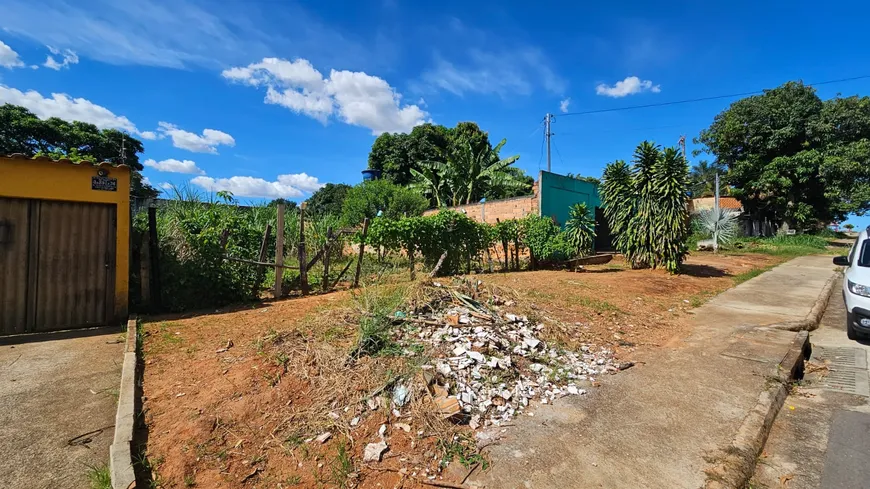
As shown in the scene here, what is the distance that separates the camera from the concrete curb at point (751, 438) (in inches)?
105

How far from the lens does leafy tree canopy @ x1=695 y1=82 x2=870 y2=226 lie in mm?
25125

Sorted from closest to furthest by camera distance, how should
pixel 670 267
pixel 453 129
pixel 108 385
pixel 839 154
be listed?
pixel 108 385
pixel 670 267
pixel 839 154
pixel 453 129

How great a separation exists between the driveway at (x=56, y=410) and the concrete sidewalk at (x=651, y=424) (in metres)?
2.89

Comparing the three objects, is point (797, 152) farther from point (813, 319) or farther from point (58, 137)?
point (58, 137)

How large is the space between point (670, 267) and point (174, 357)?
13.0 metres

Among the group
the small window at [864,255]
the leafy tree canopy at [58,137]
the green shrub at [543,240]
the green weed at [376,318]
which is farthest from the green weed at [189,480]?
the leafy tree canopy at [58,137]

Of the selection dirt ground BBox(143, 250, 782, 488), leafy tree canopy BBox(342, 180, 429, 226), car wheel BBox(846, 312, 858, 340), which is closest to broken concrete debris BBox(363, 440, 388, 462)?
dirt ground BBox(143, 250, 782, 488)

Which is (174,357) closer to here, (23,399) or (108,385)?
(108,385)

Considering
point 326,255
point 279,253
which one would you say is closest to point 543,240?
point 326,255

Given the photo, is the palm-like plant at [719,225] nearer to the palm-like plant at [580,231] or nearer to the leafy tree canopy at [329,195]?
the palm-like plant at [580,231]

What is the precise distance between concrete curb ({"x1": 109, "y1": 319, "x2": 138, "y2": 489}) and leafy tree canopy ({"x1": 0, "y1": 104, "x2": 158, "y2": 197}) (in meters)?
23.8

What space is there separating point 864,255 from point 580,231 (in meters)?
7.45

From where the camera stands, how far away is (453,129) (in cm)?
3366

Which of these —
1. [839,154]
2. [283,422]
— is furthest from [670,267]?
[839,154]
